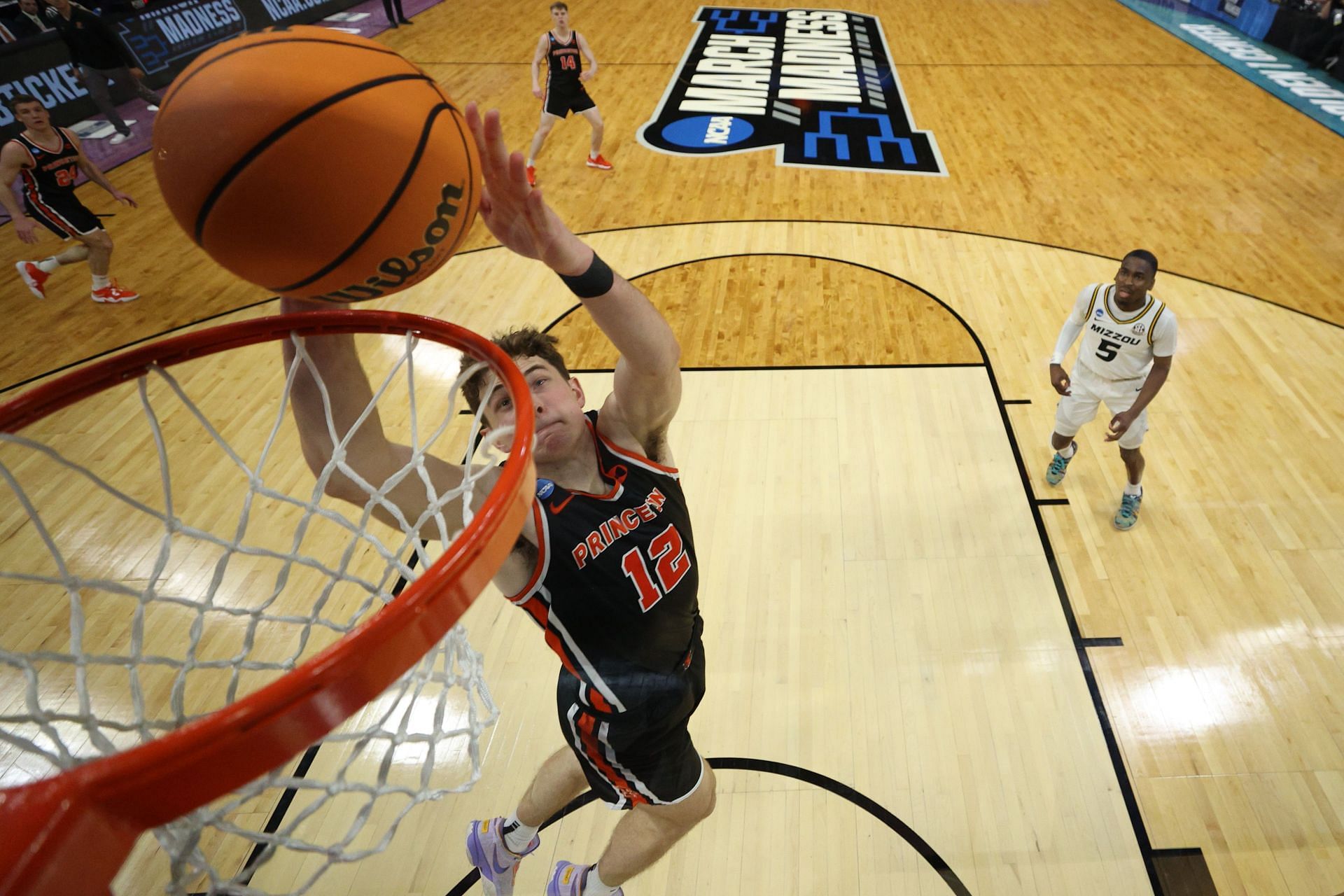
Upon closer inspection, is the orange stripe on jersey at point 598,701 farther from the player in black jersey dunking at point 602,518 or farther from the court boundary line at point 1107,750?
the court boundary line at point 1107,750

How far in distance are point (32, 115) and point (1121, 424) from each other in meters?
6.78

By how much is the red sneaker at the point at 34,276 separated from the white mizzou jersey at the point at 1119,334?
682 cm

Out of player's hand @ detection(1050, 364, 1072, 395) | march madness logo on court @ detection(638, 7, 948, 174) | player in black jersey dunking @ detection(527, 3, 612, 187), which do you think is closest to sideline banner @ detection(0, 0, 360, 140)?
player in black jersey dunking @ detection(527, 3, 612, 187)

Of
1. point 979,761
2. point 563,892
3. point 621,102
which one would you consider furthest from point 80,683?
point 621,102

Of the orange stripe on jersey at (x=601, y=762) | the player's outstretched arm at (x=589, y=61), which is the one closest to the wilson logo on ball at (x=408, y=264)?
the orange stripe on jersey at (x=601, y=762)

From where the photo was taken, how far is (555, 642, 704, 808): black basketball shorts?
6.91 feet

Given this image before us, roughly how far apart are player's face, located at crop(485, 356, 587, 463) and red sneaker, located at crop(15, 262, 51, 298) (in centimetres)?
575

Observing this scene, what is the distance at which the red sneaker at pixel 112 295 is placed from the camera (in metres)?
5.85

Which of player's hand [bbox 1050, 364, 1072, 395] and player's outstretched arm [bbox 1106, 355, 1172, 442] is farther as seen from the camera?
player's hand [bbox 1050, 364, 1072, 395]

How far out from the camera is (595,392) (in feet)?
16.0

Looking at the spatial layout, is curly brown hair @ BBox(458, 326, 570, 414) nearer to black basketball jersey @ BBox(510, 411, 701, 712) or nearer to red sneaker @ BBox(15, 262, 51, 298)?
black basketball jersey @ BBox(510, 411, 701, 712)

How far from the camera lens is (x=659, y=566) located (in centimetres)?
202

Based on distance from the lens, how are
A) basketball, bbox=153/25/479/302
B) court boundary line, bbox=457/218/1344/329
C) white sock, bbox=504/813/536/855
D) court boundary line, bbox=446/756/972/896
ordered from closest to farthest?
basketball, bbox=153/25/479/302 < white sock, bbox=504/813/536/855 < court boundary line, bbox=446/756/972/896 < court boundary line, bbox=457/218/1344/329

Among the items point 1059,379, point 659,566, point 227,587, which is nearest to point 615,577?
point 659,566
